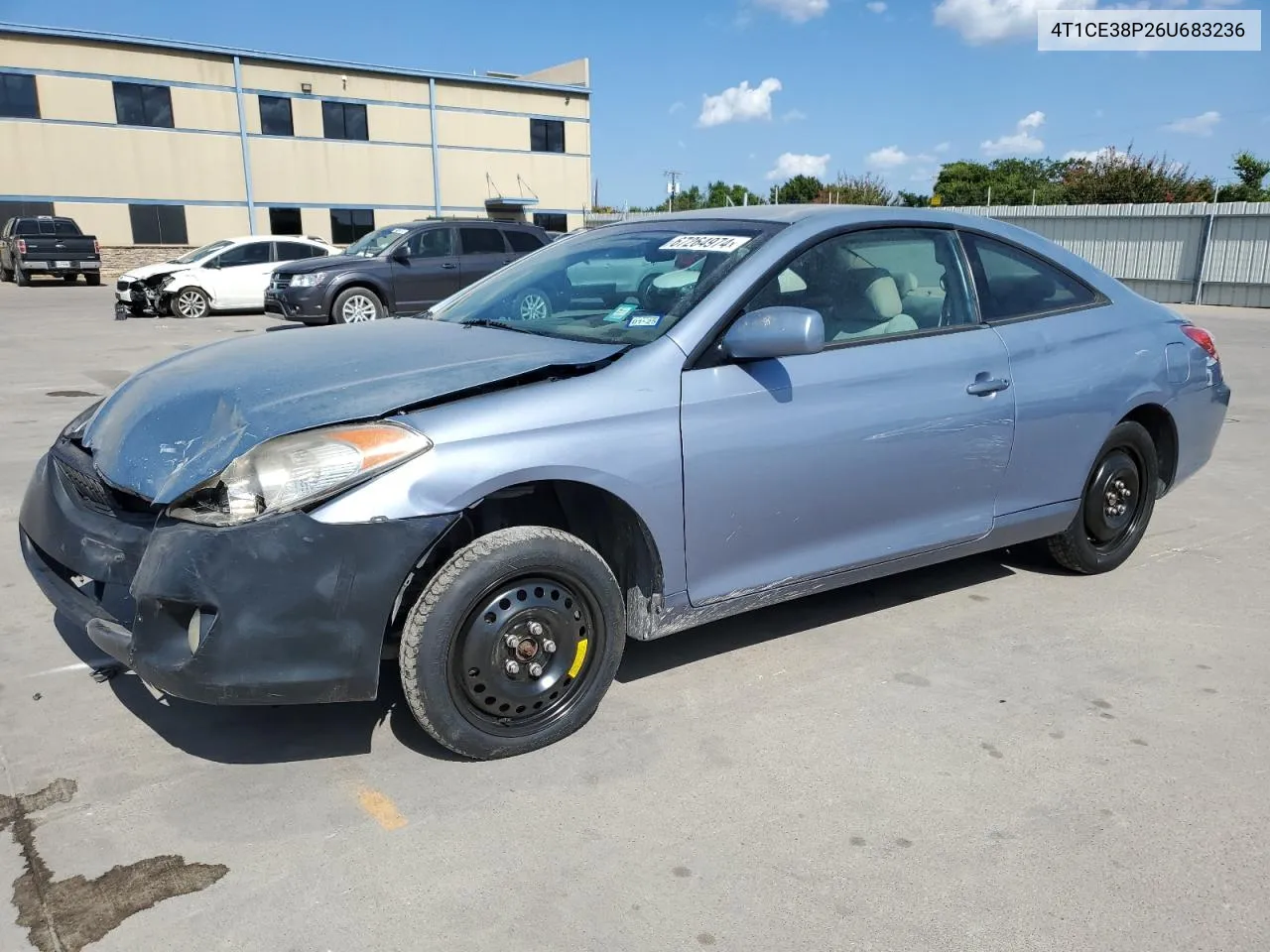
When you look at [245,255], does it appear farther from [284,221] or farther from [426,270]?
[284,221]

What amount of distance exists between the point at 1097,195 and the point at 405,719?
117ft

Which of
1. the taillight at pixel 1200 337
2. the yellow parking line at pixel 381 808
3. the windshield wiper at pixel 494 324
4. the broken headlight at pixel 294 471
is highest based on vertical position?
the windshield wiper at pixel 494 324

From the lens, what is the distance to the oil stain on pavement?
222cm

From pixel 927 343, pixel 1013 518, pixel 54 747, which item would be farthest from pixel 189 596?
pixel 1013 518

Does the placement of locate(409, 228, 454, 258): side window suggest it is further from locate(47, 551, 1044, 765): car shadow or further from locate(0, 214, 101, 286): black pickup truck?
locate(0, 214, 101, 286): black pickup truck

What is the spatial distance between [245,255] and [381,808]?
56.6ft

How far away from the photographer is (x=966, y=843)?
2598 mm

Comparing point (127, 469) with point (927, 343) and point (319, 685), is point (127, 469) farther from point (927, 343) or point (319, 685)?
point (927, 343)

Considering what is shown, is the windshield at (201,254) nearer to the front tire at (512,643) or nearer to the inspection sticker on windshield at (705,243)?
the inspection sticker on windshield at (705,243)

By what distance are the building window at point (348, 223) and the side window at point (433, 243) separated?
23038mm

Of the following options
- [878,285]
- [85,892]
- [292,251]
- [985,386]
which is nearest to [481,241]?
[292,251]

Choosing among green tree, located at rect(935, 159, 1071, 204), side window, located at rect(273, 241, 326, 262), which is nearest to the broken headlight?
side window, located at rect(273, 241, 326, 262)

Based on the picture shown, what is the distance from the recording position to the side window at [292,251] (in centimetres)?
1819

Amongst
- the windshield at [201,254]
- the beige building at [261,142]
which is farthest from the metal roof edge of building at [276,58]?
the windshield at [201,254]
